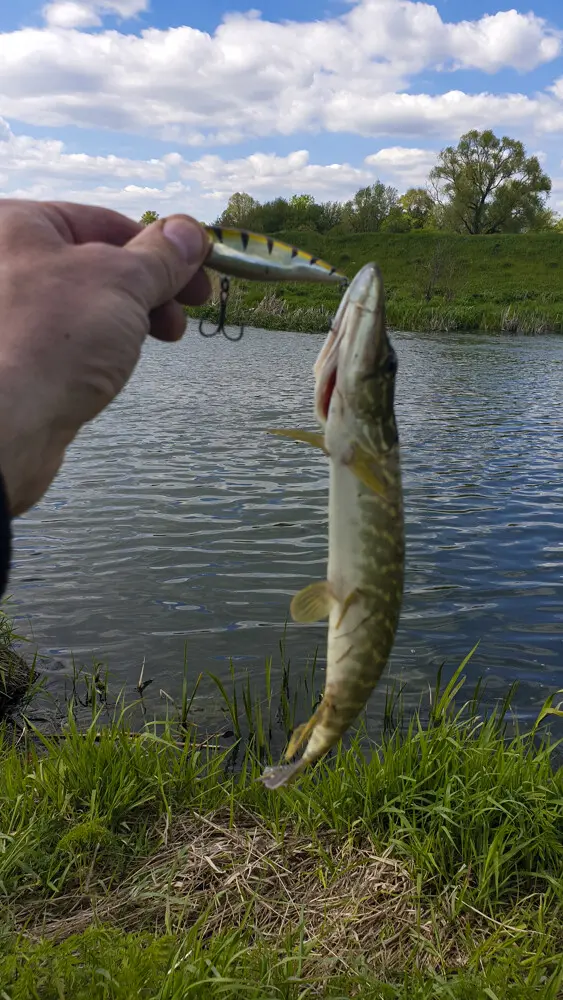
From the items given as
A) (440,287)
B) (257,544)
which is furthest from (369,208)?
(257,544)

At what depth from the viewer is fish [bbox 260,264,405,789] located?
2.05m

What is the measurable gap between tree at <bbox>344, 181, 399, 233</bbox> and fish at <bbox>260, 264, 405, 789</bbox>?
321ft

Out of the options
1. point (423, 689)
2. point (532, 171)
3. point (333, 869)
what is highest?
point (532, 171)

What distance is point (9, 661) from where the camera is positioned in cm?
741

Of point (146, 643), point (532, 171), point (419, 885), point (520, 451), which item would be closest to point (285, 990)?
point (419, 885)

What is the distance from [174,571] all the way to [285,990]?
7.42 meters

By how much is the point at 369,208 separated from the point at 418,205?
64.9 ft

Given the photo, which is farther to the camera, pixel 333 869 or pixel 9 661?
pixel 9 661

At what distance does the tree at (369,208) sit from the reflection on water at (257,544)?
79666mm

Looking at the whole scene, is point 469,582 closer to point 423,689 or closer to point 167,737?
point 423,689

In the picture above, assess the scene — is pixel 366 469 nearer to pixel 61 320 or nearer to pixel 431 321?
pixel 61 320

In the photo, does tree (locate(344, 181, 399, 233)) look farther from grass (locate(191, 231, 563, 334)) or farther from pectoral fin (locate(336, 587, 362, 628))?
pectoral fin (locate(336, 587, 362, 628))

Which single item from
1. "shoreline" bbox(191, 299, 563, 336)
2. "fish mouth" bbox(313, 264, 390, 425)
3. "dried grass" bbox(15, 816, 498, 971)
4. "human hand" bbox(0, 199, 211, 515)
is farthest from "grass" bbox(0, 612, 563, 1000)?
"shoreline" bbox(191, 299, 563, 336)

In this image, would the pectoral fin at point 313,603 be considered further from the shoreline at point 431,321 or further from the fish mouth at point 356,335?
the shoreline at point 431,321
